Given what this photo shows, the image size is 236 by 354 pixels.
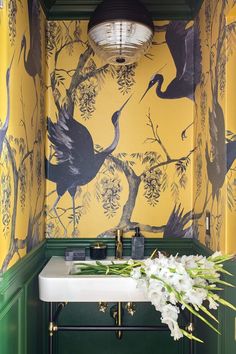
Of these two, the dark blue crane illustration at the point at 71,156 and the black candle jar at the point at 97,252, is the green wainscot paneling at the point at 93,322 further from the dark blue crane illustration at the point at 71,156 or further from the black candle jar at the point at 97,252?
the dark blue crane illustration at the point at 71,156

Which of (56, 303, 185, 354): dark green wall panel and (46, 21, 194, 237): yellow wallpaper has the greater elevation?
(46, 21, 194, 237): yellow wallpaper

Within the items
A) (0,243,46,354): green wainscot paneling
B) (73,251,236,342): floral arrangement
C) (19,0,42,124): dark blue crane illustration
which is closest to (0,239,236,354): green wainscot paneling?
(0,243,46,354): green wainscot paneling

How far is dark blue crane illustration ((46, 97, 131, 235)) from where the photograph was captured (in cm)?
224

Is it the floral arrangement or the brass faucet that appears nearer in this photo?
the floral arrangement

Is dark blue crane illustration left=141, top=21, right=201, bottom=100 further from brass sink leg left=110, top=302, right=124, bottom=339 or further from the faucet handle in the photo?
brass sink leg left=110, top=302, right=124, bottom=339

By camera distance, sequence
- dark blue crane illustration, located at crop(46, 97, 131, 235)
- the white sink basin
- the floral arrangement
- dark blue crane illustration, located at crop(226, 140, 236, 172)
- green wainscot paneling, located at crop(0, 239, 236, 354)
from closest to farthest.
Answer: the floral arrangement, dark blue crane illustration, located at crop(226, 140, 236, 172), the white sink basin, green wainscot paneling, located at crop(0, 239, 236, 354), dark blue crane illustration, located at crop(46, 97, 131, 235)

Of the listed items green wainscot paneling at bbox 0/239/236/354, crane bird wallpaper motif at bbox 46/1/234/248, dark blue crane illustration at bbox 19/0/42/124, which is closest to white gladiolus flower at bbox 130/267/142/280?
green wainscot paneling at bbox 0/239/236/354

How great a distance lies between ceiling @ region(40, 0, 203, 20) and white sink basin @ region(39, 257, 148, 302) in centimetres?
152

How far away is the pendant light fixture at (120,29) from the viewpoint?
71.4 inches

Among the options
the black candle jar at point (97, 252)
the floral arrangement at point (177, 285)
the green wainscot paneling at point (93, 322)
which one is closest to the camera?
the floral arrangement at point (177, 285)

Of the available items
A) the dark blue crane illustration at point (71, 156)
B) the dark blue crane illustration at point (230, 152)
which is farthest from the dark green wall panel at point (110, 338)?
the dark blue crane illustration at point (230, 152)

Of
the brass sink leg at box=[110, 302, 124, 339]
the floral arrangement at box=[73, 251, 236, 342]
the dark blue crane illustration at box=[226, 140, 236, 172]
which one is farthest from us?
the brass sink leg at box=[110, 302, 124, 339]

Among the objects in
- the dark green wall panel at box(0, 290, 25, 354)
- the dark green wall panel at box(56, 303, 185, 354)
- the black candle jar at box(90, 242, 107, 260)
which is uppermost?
the black candle jar at box(90, 242, 107, 260)

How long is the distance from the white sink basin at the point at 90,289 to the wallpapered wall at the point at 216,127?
451 millimetres
